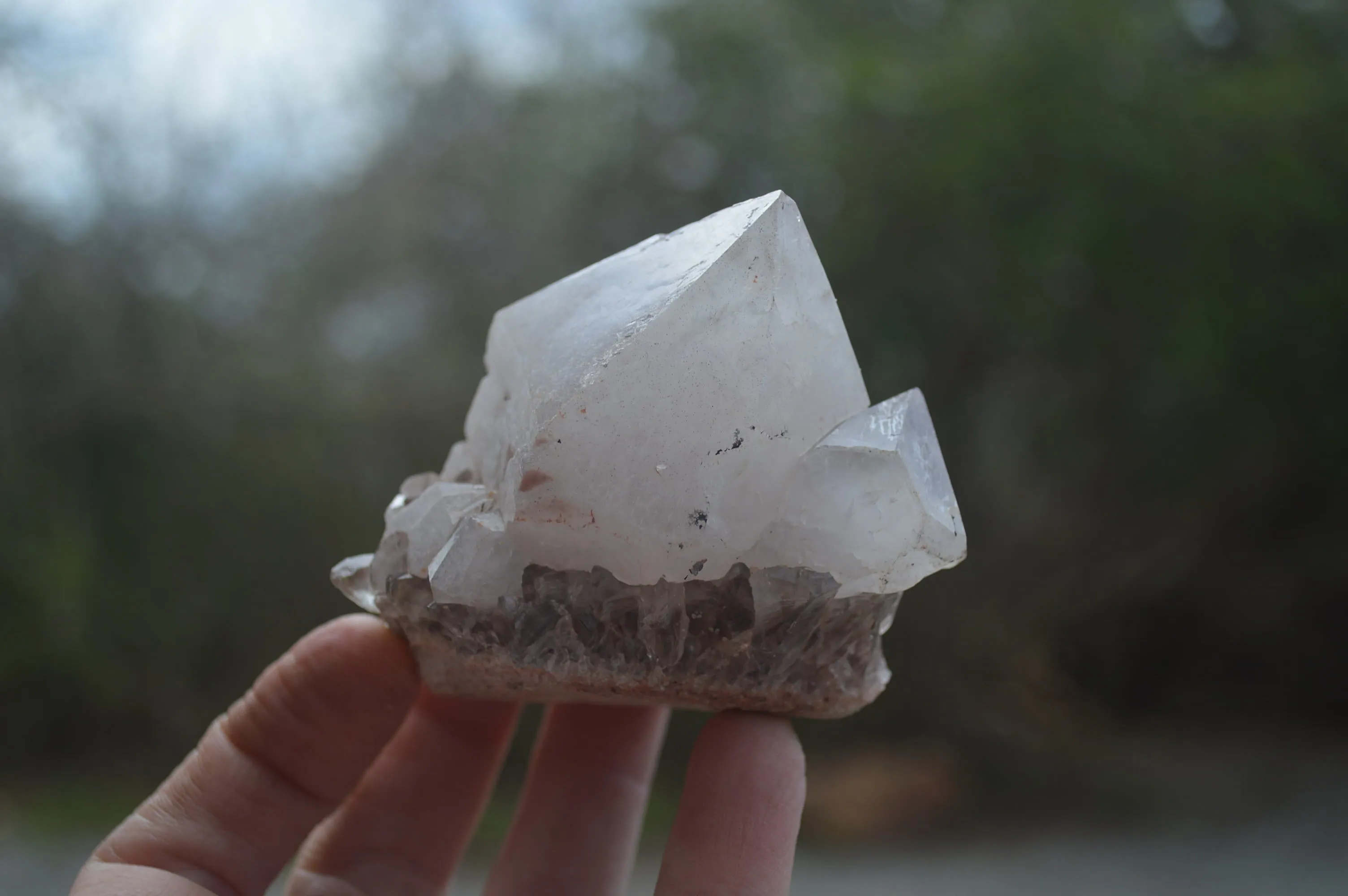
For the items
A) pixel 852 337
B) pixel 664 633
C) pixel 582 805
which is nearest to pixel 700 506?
pixel 664 633

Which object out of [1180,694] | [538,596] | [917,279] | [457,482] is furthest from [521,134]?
[1180,694]

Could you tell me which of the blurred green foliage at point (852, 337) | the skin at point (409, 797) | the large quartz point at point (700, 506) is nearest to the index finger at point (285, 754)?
the skin at point (409, 797)

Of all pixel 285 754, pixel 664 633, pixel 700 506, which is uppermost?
pixel 700 506

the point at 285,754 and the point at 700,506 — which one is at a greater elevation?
the point at 700,506

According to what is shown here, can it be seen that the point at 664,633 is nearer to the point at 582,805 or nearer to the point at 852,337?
the point at 582,805

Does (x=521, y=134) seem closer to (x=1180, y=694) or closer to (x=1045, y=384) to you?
(x=1045, y=384)

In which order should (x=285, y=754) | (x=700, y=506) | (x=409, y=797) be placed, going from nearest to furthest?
1. (x=700, y=506)
2. (x=285, y=754)
3. (x=409, y=797)
